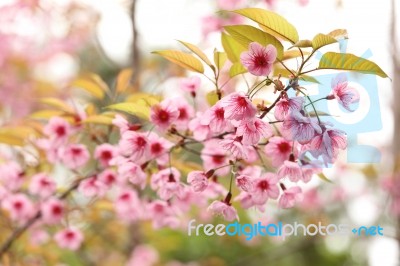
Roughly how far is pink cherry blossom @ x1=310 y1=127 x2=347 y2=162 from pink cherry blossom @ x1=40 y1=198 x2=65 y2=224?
2.84 ft

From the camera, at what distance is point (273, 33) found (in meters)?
0.86

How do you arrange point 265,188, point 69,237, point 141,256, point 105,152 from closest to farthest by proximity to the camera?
point 265,188
point 105,152
point 69,237
point 141,256

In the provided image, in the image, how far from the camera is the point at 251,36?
0.85 meters

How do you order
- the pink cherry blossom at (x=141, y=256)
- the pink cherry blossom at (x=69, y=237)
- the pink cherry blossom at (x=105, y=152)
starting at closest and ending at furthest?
the pink cherry blossom at (x=105, y=152) < the pink cherry blossom at (x=69, y=237) < the pink cherry blossom at (x=141, y=256)

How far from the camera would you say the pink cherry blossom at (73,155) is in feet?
4.42

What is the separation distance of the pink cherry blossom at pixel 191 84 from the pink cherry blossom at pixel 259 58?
0.29m

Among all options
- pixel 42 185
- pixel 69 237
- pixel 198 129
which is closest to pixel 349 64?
pixel 198 129

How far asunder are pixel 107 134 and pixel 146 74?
1.36 meters

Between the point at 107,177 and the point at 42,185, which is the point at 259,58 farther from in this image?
the point at 42,185

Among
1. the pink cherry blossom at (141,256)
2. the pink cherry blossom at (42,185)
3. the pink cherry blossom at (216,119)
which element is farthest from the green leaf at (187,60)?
the pink cherry blossom at (141,256)

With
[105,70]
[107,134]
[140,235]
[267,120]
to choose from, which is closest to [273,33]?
[267,120]

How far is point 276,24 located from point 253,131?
176 mm

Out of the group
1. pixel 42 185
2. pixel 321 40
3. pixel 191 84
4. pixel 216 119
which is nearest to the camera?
pixel 321 40

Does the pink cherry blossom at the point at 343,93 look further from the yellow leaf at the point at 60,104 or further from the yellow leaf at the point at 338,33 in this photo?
the yellow leaf at the point at 60,104
